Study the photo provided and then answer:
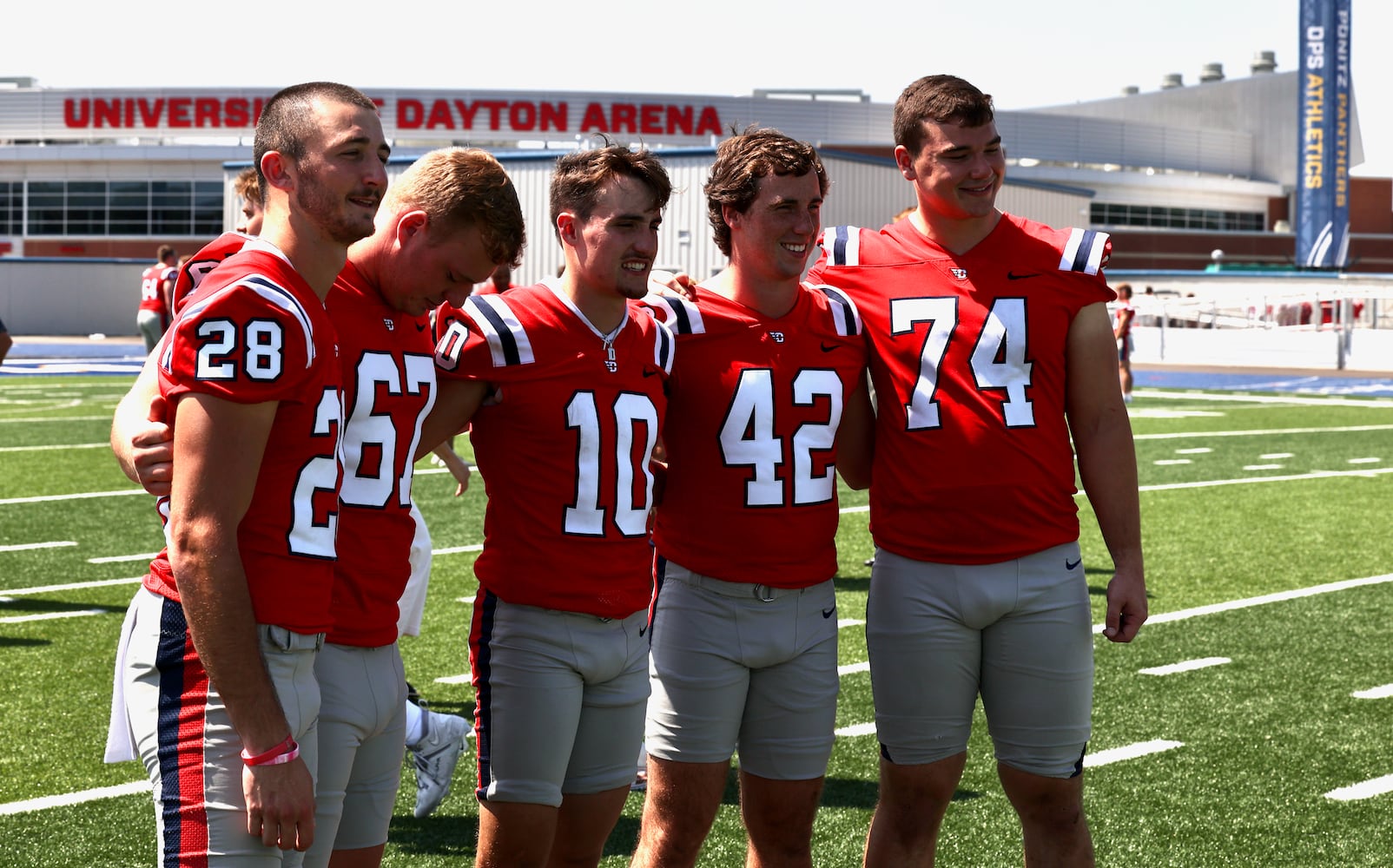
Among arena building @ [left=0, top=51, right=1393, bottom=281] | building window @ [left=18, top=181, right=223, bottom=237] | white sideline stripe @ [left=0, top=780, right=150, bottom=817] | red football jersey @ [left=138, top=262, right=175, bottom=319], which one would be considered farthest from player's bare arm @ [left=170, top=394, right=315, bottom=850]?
building window @ [left=18, top=181, right=223, bottom=237]

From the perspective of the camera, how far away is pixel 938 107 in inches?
133

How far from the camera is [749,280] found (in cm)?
340

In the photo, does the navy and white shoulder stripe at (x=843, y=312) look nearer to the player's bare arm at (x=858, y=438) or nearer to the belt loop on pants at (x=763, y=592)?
the player's bare arm at (x=858, y=438)

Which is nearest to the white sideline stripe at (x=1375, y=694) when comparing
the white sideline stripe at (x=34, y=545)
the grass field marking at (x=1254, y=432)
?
the white sideline stripe at (x=34, y=545)

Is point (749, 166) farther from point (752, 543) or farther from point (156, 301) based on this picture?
point (156, 301)

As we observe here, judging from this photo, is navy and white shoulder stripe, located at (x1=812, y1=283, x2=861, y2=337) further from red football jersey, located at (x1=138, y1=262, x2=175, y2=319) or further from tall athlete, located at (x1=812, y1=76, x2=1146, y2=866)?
red football jersey, located at (x1=138, y1=262, x2=175, y2=319)

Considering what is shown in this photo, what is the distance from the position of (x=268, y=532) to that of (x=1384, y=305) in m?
31.0

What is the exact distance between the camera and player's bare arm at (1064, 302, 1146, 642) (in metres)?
3.43

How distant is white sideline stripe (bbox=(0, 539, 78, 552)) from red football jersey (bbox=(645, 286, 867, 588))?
7.17 meters

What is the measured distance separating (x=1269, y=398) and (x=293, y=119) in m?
21.9

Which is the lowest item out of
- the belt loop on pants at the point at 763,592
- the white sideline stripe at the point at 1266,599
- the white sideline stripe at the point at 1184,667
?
the white sideline stripe at the point at 1184,667

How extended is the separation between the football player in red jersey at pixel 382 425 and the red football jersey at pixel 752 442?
64 cm

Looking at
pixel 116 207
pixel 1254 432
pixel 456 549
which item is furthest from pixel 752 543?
pixel 116 207

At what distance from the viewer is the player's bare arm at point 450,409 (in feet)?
9.96
